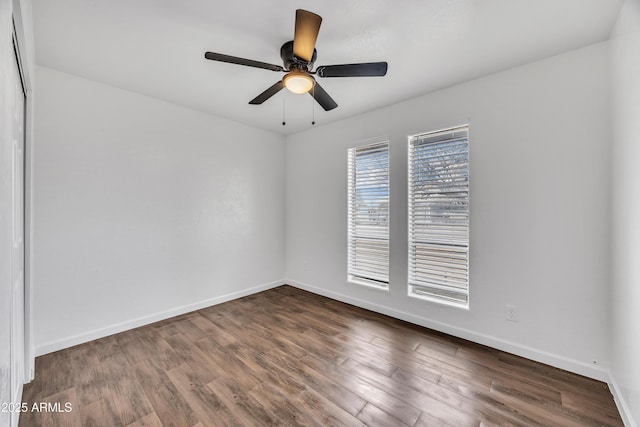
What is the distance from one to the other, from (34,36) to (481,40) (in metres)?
3.40

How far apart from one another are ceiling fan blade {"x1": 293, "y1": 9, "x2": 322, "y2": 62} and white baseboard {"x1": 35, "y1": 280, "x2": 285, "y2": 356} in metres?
3.16

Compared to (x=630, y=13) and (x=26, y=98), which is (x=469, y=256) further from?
(x=26, y=98)

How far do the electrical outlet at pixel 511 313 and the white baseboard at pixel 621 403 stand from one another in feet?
2.11

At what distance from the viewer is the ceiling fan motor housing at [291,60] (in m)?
1.91

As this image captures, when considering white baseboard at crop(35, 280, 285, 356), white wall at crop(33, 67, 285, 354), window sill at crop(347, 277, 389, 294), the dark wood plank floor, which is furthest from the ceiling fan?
white baseboard at crop(35, 280, 285, 356)

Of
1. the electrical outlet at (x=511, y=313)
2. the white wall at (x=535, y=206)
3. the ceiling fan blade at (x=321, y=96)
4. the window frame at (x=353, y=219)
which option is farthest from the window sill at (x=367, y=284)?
the ceiling fan blade at (x=321, y=96)

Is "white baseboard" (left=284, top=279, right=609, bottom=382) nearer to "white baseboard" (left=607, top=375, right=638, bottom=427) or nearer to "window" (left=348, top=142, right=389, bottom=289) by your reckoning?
"white baseboard" (left=607, top=375, right=638, bottom=427)

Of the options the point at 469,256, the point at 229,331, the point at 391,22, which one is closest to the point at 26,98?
the point at 229,331

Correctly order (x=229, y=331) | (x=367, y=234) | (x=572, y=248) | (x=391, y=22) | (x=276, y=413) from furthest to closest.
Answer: (x=367, y=234)
(x=229, y=331)
(x=572, y=248)
(x=391, y=22)
(x=276, y=413)

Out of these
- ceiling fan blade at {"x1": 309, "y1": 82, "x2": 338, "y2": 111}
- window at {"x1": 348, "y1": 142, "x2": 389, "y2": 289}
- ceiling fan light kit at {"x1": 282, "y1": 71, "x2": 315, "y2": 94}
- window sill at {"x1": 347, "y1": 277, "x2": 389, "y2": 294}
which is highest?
ceiling fan blade at {"x1": 309, "y1": 82, "x2": 338, "y2": 111}

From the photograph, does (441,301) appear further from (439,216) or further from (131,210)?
(131,210)

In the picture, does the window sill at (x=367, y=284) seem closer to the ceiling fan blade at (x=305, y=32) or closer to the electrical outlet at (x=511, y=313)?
the electrical outlet at (x=511, y=313)

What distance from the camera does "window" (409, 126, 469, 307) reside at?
2744mm

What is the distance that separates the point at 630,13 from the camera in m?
1.61
